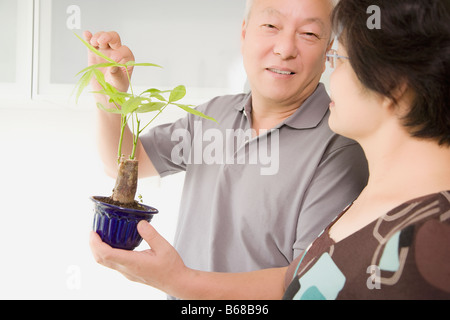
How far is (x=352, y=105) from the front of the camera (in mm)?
754

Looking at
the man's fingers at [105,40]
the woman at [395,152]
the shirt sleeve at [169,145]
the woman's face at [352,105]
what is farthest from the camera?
the shirt sleeve at [169,145]

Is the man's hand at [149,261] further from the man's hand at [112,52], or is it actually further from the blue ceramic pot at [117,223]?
the man's hand at [112,52]

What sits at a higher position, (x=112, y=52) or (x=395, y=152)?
(x=112, y=52)

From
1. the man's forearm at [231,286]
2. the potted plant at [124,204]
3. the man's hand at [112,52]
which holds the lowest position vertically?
the man's forearm at [231,286]

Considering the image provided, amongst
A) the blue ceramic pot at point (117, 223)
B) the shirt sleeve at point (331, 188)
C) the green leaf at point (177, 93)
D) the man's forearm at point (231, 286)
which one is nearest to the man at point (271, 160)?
the shirt sleeve at point (331, 188)

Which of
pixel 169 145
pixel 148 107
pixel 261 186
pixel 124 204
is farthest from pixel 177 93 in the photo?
pixel 169 145

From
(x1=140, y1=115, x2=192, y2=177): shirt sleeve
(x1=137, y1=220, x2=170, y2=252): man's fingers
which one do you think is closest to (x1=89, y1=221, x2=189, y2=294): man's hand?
(x1=137, y1=220, x2=170, y2=252): man's fingers

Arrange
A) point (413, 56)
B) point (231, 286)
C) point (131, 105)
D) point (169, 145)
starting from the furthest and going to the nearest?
point (169, 145)
point (231, 286)
point (131, 105)
point (413, 56)

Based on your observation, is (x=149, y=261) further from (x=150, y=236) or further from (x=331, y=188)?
(x=331, y=188)

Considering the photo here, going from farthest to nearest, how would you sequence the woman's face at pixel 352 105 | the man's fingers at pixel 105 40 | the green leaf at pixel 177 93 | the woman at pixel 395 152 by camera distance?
the man's fingers at pixel 105 40
the green leaf at pixel 177 93
the woman's face at pixel 352 105
the woman at pixel 395 152

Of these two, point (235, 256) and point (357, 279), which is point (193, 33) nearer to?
point (235, 256)

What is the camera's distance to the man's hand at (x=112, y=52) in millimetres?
988

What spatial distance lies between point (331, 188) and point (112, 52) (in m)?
0.54
